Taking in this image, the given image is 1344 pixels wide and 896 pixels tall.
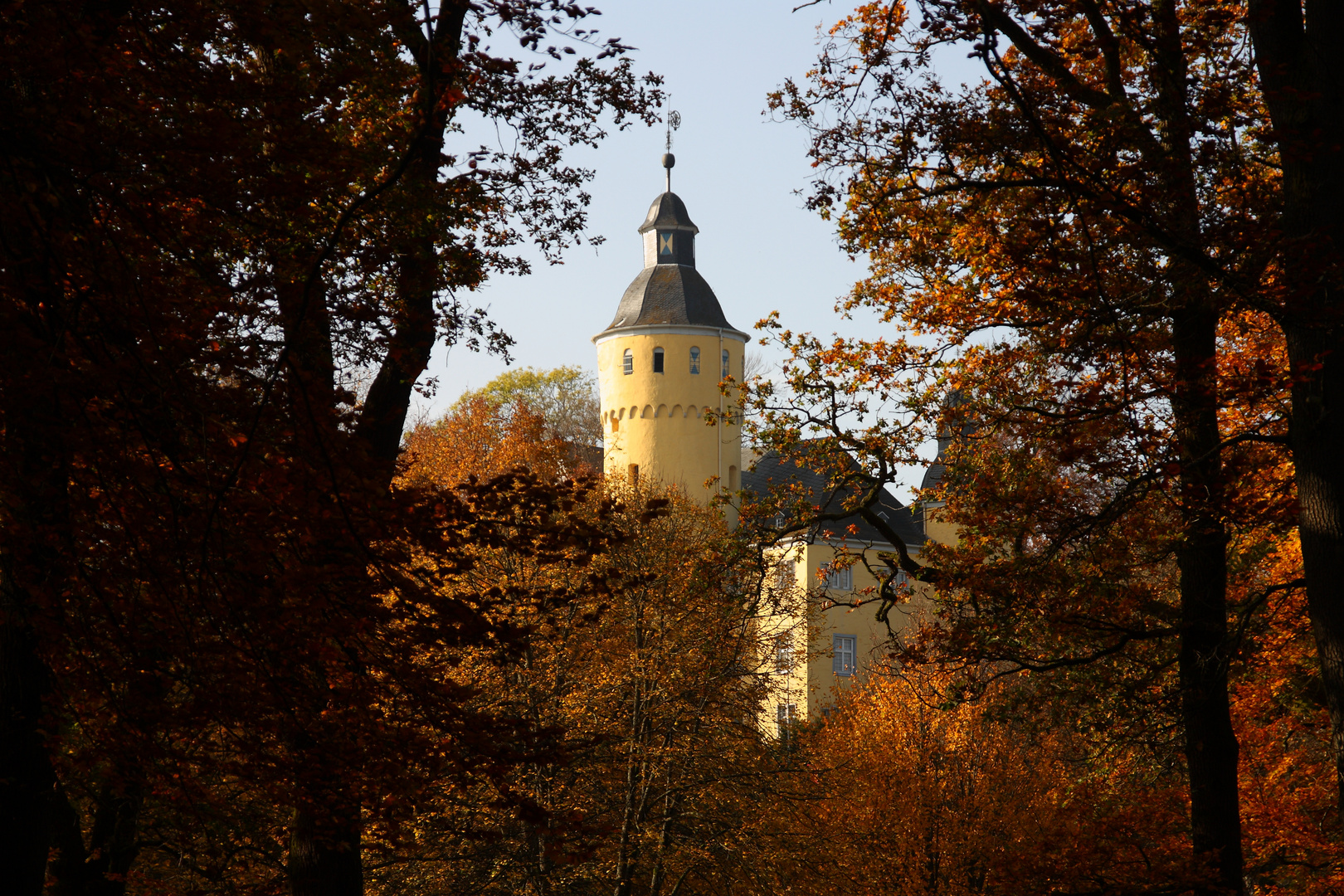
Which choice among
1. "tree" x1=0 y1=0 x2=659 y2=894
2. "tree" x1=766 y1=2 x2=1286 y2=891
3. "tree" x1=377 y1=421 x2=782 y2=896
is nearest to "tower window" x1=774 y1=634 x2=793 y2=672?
"tree" x1=377 y1=421 x2=782 y2=896

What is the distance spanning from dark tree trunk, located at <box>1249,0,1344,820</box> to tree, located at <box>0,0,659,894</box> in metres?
3.98

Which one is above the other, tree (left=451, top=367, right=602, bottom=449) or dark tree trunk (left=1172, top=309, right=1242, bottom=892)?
tree (left=451, top=367, right=602, bottom=449)

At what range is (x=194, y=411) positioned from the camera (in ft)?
17.0

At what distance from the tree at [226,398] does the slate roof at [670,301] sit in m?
35.4

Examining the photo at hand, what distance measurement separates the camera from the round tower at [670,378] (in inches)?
1706

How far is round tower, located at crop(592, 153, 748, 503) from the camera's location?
43.3 m

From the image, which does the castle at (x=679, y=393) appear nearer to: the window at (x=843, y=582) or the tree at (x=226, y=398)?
the window at (x=843, y=582)

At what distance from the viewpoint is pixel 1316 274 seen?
21.5 feet

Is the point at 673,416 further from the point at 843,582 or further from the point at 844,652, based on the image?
the point at 844,652

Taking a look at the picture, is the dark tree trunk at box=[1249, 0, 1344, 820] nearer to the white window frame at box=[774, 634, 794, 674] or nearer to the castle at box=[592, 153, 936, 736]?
the white window frame at box=[774, 634, 794, 674]

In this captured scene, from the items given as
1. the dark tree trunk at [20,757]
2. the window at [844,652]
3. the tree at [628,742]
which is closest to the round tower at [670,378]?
the window at [844,652]

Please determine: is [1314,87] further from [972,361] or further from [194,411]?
[194,411]

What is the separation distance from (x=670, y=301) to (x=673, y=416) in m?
4.08

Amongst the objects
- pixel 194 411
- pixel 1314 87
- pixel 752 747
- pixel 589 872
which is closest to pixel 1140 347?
pixel 1314 87
